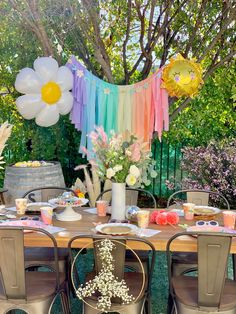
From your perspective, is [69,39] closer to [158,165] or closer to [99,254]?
[158,165]

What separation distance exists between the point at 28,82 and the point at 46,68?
0.24m

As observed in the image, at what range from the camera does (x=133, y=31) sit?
20.5 ft

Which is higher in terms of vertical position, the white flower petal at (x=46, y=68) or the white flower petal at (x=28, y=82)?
the white flower petal at (x=46, y=68)

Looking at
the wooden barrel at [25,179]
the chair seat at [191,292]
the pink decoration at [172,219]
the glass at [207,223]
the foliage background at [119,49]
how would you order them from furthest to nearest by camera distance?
the foliage background at [119,49] < the wooden barrel at [25,179] < the pink decoration at [172,219] < the glass at [207,223] < the chair seat at [191,292]

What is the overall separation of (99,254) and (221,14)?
4.28 metres

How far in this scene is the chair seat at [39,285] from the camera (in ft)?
7.82

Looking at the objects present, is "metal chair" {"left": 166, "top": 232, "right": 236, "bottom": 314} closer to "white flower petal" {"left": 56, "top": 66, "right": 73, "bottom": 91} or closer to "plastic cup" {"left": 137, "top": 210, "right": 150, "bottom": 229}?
"plastic cup" {"left": 137, "top": 210, "right": 150, "bottom": 229}

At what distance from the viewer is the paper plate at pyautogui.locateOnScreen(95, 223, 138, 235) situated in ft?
8.18

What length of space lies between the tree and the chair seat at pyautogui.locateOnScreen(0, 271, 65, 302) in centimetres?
293

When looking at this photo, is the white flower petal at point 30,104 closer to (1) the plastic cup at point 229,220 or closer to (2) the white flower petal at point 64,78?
(2) the white flower petal at point 64,78

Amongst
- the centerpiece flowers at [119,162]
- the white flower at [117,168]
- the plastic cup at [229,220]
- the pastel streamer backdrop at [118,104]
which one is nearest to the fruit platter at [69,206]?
the centerpiece flowers at [119,162]

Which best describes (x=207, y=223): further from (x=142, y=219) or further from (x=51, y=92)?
(x=51, y=92)

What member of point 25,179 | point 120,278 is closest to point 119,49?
point 25,179

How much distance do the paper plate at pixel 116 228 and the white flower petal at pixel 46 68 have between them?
2486 millimetres
